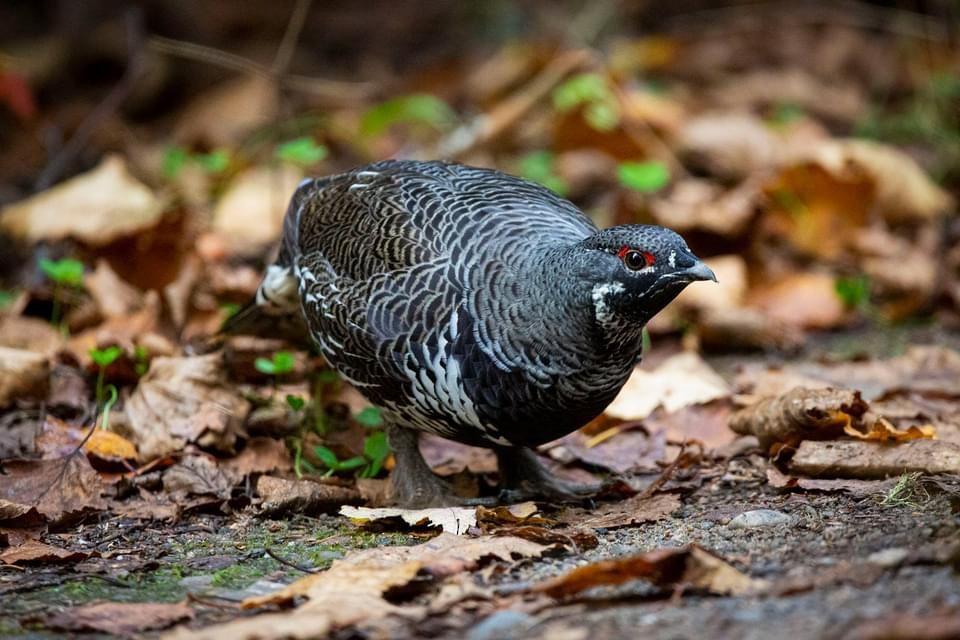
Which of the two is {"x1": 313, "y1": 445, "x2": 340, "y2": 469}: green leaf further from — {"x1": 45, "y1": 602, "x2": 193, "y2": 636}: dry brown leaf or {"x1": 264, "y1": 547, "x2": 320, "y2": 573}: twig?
{"x1": 45, "y1": 602, "x2": 193, "y2": 636}: dry brown leaf

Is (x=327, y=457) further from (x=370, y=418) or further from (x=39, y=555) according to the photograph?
(x=39, y=555)

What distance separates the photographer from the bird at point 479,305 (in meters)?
4.45

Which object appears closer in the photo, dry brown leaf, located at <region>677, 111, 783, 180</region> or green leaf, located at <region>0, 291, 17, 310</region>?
green leaf, located at <region>0, 291, 17, 310</region>

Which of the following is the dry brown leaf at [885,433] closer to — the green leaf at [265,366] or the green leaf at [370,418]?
the green leaf at [370,418]

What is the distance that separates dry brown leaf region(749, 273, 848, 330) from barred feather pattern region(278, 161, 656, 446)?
2617 mm

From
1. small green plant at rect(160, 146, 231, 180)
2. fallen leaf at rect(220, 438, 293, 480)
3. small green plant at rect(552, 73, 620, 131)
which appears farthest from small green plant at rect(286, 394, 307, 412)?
small green plant at rect(552, 73, 620, 131)

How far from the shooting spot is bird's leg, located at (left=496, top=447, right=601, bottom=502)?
507 centimetres

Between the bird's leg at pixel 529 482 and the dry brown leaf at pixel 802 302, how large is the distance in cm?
257

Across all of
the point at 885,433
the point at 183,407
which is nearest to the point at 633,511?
the point at 885,433

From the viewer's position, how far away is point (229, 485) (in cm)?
509

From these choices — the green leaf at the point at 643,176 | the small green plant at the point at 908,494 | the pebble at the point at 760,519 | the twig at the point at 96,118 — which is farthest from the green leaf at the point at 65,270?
the small green plant at the point at 908,494

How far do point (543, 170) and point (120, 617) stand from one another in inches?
228

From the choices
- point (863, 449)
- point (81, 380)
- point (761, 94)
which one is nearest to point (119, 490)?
point (81, 380)

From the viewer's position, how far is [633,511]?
15.4 ft
